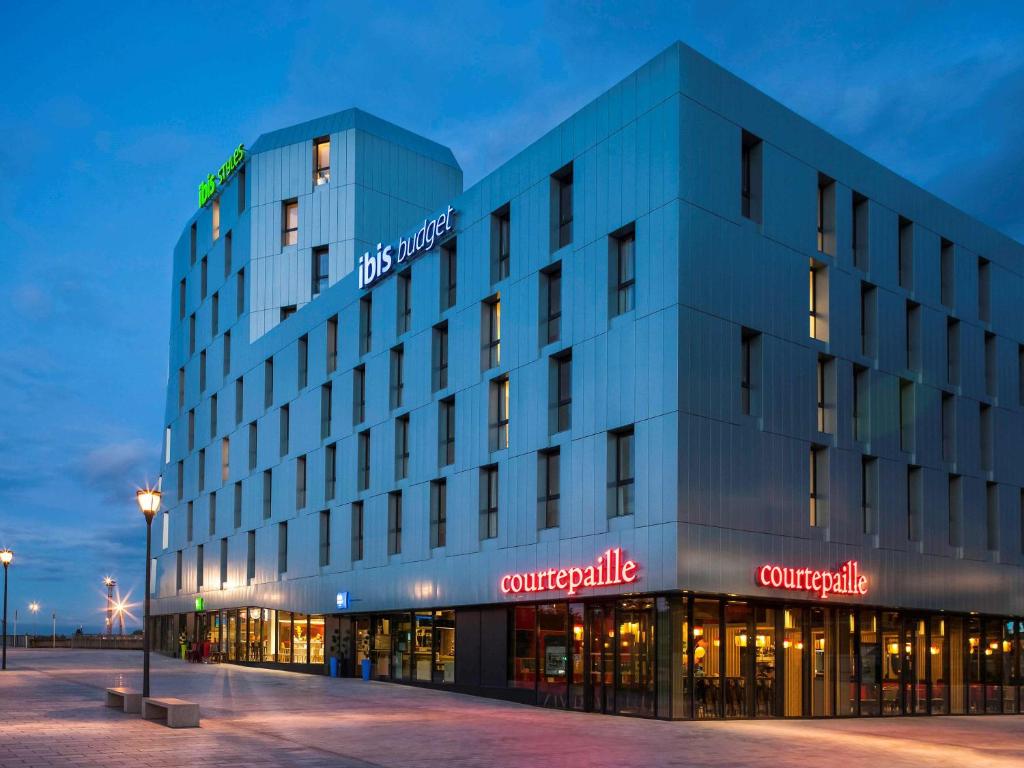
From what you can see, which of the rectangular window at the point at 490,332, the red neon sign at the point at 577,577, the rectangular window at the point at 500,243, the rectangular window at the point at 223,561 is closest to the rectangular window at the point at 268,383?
the rectangular window at the point at 223,561

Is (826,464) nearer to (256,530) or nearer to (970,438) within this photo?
(970,438)

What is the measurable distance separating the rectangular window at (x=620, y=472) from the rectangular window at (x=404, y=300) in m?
14.9

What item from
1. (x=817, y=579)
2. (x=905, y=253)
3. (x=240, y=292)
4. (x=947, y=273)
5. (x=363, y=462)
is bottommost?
(x=817, y=579)

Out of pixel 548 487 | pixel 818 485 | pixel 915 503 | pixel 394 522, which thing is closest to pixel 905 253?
pixel 915 503

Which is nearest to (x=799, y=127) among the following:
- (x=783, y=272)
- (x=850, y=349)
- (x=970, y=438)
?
(x=783, y=272)

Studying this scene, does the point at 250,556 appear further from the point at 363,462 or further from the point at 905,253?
the point at 905,253

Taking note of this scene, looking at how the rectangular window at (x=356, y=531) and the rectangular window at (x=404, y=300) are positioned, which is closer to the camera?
the rectangular window at (x=404, y=300)

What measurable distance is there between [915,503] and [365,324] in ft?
78.1

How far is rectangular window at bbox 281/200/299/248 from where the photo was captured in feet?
216

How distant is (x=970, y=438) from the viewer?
44.6m

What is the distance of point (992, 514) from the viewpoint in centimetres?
4525

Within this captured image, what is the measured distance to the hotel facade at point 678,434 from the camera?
34250 millimetres

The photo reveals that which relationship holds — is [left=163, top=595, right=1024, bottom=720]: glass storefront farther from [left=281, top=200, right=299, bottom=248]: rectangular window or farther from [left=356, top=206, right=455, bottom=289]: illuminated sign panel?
[left=281, top=200, right=299, bottom=248]: rectangular window

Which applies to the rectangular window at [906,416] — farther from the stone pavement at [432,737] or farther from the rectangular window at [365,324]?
the rectangular window at [365,324]
